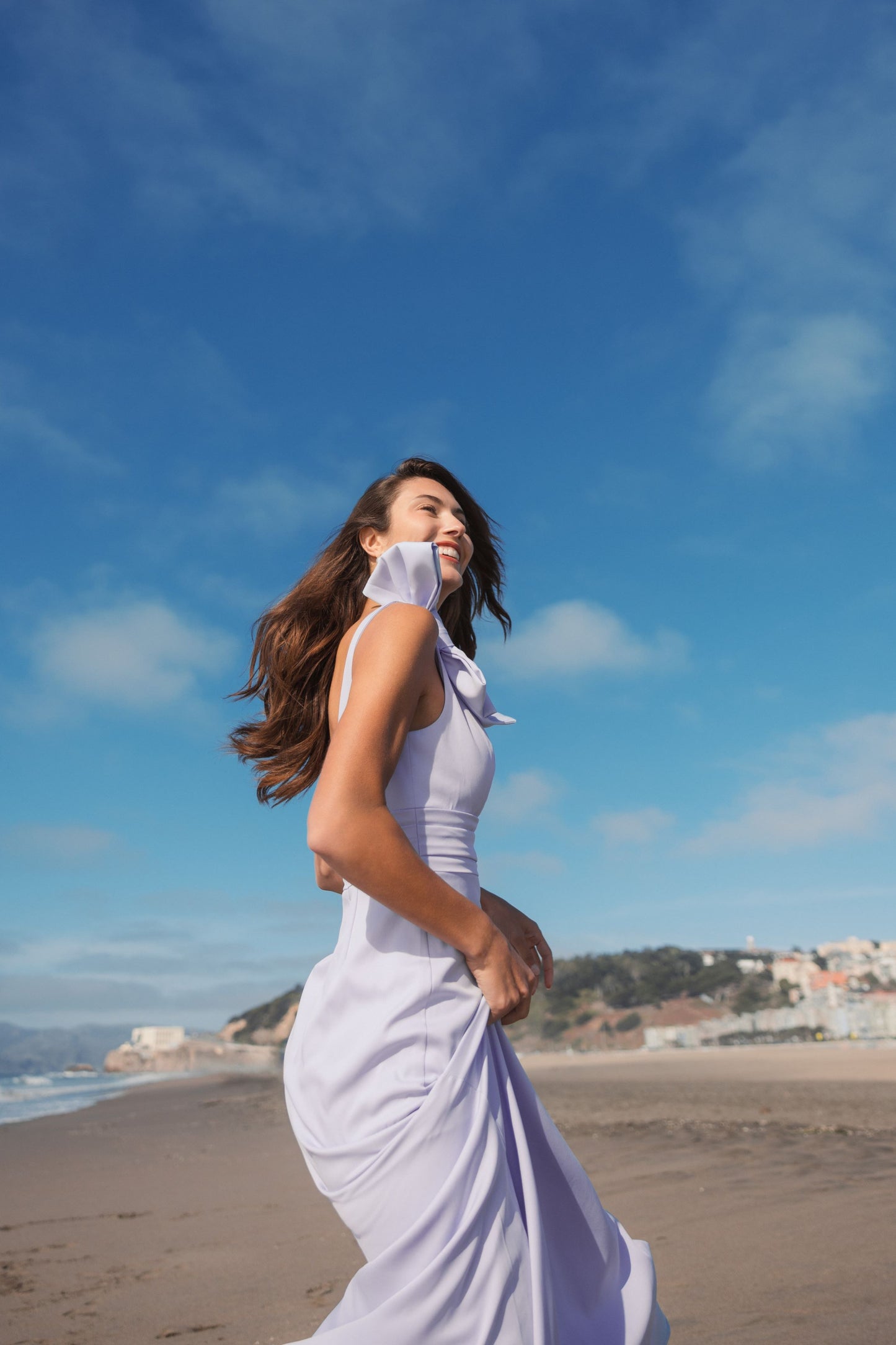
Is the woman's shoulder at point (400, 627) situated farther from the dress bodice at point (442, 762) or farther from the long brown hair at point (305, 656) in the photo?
the long brown hair at point (305, 656)

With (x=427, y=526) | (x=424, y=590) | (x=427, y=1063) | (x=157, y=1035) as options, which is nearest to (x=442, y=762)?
(x=424, y=590)

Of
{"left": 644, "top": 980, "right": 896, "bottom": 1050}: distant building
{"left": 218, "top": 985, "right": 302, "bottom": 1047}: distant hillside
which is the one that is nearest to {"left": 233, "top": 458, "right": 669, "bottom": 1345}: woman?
{"left": 644, "top": 980, "right": 896, "bottom": 1050}: distant building

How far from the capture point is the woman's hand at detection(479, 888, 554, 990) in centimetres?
176

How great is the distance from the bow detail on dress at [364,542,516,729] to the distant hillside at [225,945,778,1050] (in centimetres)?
3238

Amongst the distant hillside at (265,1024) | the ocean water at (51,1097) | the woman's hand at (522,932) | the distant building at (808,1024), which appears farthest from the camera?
the distant hillside at (265,1024)

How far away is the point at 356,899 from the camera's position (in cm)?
149

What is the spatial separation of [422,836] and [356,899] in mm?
151

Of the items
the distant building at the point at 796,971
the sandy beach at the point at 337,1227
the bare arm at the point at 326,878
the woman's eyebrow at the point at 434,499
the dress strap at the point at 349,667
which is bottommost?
the sandy beach at the point at 337,1227

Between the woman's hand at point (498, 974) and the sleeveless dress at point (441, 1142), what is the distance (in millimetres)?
23

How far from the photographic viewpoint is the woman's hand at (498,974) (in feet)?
4.56

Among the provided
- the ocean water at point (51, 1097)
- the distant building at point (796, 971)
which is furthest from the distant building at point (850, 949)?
the ocean water at point (51, 1097)

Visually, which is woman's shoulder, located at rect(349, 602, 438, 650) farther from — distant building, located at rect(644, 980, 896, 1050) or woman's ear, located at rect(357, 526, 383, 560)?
distant building, located at rect(644, 980, 896, 1050)

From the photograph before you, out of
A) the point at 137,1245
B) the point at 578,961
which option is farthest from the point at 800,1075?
the point at 578,961

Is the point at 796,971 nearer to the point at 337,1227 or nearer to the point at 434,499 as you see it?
the point at 337,1227
